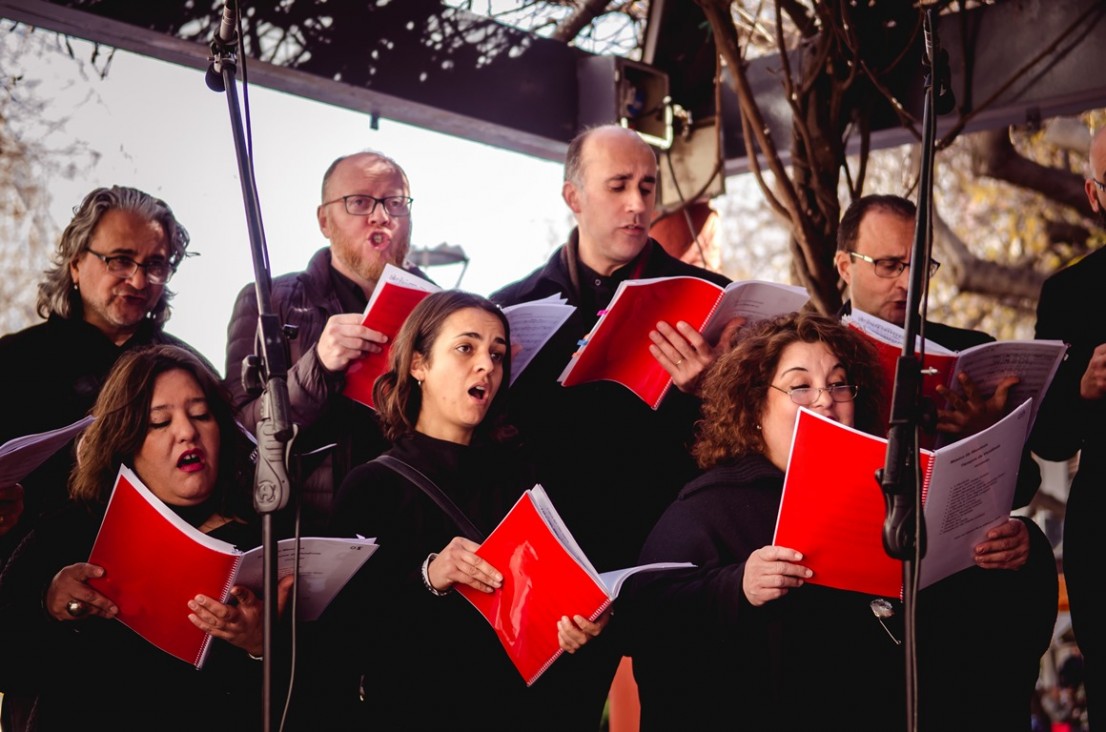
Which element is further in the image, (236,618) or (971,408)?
(971,408)

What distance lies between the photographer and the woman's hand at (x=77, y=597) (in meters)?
2.26

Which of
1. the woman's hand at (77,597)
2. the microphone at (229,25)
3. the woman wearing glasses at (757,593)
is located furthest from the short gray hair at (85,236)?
the woman wearing glasses at (757,593)

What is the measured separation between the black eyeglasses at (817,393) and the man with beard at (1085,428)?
0.61 meters

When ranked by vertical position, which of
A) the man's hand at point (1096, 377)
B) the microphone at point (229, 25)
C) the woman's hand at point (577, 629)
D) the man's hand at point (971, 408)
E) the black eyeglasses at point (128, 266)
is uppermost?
the microphone at point (229, 25)

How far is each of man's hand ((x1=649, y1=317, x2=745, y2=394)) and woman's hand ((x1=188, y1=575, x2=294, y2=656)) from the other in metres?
1.03

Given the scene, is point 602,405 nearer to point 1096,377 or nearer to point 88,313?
point 1096,377

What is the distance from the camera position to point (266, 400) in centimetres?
197

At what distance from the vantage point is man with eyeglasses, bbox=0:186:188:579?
2.83 m

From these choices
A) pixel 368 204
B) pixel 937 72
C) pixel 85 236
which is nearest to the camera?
pixel 937 72

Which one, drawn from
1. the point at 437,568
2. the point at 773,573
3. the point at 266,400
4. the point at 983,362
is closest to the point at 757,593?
the point at 773,573

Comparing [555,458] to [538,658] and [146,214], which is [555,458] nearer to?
[538,658]

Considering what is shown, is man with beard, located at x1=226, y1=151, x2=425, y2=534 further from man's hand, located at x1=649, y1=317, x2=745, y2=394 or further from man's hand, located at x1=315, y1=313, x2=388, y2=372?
man's hand, located at x1=649, y1=317, x2=745, y2=394

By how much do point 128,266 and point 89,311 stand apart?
5.9 inches

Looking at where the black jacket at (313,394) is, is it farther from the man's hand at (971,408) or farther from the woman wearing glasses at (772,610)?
the man's hand at (971,408)
